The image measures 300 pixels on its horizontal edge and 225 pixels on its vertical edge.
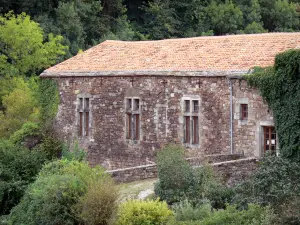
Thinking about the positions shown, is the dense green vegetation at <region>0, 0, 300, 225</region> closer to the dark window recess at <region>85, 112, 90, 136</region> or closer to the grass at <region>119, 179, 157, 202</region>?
the dark window recess at <region>85, 112, 90, 136</region>

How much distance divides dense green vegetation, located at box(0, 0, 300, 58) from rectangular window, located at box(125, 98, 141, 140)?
21972 mm

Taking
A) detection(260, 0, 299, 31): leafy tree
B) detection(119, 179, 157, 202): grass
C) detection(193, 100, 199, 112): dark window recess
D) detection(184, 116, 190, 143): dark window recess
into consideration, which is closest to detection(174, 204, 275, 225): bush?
detection(119, 179, 157, 202): grass

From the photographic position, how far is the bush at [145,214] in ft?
82.9

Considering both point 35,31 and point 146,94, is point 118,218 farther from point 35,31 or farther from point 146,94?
point 35,31

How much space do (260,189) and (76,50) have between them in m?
34.7

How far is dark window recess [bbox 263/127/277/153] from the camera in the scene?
102 ft

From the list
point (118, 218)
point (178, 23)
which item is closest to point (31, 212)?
point (118, 218)

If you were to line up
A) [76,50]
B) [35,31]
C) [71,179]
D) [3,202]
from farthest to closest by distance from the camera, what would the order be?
[76,50]
[35,31]
[3,202]
[71,179]

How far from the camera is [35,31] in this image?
5288 centimetres

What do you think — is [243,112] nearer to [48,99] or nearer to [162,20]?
[48,99]

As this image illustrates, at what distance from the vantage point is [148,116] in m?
35.6

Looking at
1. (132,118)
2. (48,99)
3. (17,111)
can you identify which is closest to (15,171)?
(132,118)

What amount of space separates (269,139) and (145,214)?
295 inches

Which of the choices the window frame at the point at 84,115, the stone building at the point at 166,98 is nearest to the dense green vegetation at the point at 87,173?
the window frame at the point at 84,115
